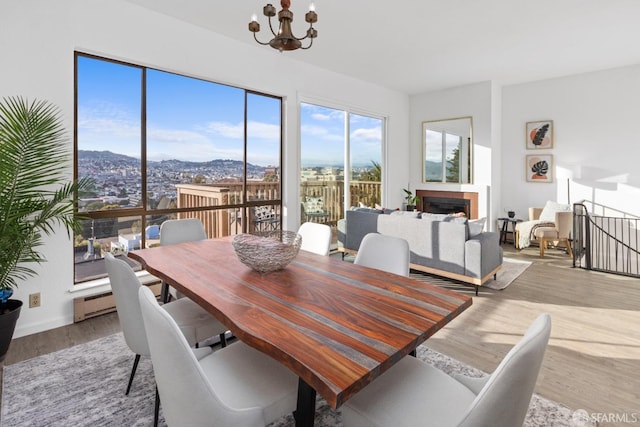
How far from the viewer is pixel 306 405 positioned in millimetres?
1119

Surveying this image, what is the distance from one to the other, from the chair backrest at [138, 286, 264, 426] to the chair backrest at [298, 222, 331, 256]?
1.59 m

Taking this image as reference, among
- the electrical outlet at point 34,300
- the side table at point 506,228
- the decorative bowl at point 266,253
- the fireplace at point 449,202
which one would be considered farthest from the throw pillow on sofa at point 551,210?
the electrical outlet at point 34,300

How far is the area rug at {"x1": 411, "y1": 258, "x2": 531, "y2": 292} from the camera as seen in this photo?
4.03m

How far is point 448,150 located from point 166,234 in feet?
17.6

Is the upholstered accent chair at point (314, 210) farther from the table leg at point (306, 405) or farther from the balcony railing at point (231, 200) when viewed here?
the table leg at point (306, 405)

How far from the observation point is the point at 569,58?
4.91 metres

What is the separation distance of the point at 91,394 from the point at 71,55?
8.65ft

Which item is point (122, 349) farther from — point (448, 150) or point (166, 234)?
point (448, 150)

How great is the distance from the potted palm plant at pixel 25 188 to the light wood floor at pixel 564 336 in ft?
1.68

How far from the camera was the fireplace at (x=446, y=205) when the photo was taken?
645cm

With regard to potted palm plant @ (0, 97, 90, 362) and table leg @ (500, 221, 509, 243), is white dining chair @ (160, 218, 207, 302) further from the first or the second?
table leg @ (500, 221, 509, 243)

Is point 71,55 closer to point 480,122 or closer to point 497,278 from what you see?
point 497,278

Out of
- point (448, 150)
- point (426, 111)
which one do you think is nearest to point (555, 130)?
Answer: point (448, 150)

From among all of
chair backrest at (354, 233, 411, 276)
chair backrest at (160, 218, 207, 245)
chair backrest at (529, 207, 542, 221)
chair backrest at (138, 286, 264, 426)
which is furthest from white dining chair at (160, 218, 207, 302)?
chair backrest at (529, 207, 542, 221)
